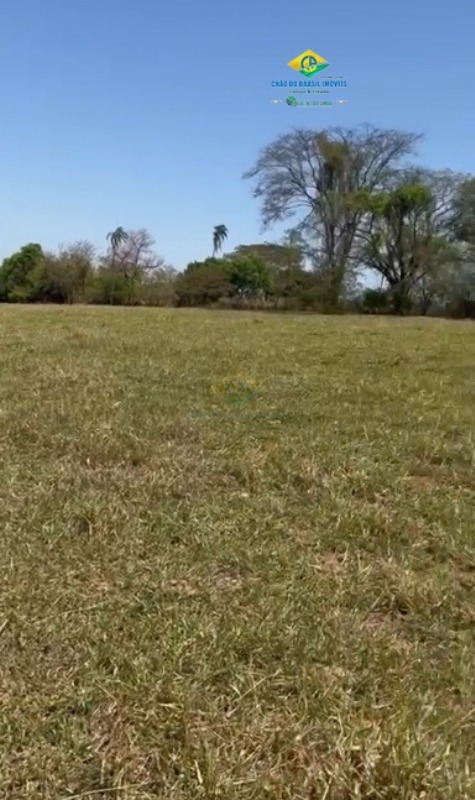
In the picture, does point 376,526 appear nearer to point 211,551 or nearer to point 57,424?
point 211,551

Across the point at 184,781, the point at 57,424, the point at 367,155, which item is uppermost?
the point at 367,155

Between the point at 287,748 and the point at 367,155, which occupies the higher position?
the point at 367,155

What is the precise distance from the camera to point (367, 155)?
27.0 metres

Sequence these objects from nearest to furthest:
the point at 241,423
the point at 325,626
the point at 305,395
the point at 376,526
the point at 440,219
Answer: the point at 325,626, the point at 376,526, the point at 241,423, the point at 305,395, the point at 440,219

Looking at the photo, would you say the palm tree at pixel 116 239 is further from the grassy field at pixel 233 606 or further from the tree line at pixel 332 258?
the grassy field at pixel 233 606

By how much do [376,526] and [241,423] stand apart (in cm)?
168

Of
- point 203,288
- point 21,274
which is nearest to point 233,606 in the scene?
point 203,288

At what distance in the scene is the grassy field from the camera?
3.73 feet

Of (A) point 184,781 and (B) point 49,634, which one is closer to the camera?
(A) point 184,781

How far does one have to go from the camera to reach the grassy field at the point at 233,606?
1.14 meters

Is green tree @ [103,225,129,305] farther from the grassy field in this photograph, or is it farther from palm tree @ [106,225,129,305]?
the grassy field

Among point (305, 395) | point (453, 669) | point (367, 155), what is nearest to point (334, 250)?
point (367, 155)

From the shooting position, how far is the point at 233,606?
168cm

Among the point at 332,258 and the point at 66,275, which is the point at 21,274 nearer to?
the point at 66,275
